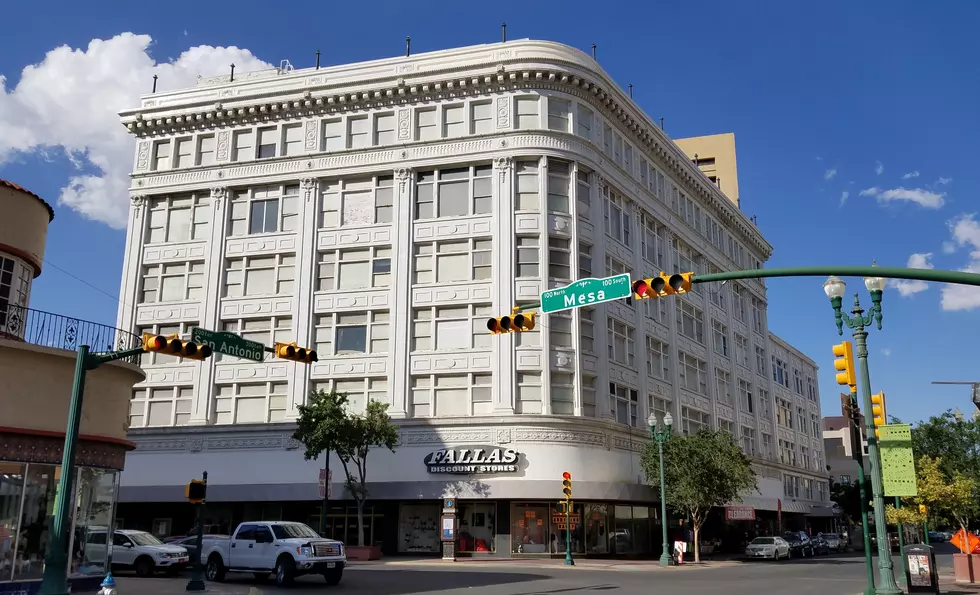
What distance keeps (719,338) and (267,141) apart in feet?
122

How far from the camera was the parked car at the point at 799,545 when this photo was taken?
53.8 m

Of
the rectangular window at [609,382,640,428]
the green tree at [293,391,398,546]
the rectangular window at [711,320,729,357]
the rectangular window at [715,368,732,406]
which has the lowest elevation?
the green tree at [293,391,398,546]

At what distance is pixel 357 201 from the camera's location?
50125 millimetres

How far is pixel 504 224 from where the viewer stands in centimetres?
4669

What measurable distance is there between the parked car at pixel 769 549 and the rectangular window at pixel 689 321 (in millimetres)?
15115

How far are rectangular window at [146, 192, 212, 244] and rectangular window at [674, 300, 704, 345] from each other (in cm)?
3183

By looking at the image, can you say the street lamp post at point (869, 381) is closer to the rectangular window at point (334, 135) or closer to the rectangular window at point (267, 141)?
the rectangular window at point (334, 135)

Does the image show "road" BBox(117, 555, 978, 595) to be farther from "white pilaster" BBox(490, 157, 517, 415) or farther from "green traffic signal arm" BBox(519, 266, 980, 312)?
"green traffic signal arm" BBox(519, 266, 980, 312)

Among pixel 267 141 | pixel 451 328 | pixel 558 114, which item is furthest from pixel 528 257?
pixel 267 141

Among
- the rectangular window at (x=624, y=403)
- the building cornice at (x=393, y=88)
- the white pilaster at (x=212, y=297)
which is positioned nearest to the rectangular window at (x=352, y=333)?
the white pilaster at (x=212, y=297)

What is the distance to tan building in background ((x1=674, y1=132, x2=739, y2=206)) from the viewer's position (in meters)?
84.8

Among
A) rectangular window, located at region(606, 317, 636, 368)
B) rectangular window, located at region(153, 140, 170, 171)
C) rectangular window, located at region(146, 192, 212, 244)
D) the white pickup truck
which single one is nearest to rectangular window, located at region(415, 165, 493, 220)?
rectangular window, located at region(606, 317, 636, 368)

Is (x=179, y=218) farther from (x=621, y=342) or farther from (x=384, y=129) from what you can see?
(x=621, y=342)

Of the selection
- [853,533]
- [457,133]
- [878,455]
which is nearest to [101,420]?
[878,455]
